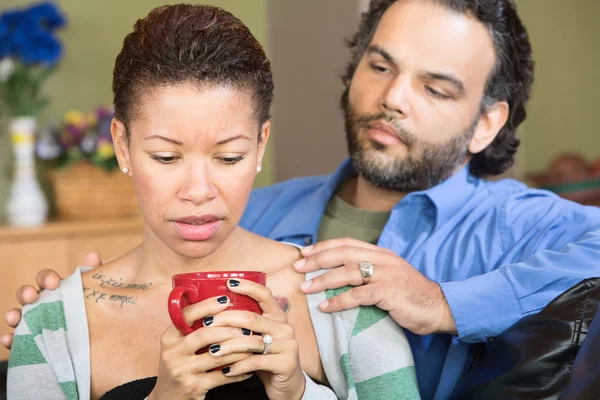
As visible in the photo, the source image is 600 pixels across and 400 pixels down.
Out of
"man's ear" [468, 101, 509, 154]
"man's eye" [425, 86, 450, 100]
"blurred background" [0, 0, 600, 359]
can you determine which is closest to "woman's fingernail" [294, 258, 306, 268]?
"man's eye" [425, 86, 450, 100]

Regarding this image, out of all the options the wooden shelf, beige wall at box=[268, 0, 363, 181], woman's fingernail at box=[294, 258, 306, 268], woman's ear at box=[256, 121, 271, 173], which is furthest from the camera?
beige wall at box=[268, 0, 363, 181]

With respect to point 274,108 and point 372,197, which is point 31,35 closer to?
point 274,108

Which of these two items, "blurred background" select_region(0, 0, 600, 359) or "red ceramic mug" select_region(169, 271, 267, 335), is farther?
"blurred background" select_region(0, 0, 600, 359)

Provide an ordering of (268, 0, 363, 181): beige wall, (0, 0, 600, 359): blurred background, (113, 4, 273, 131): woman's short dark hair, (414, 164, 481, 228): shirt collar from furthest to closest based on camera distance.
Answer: (268, 0, 363, 181): beige wall, (0, 0, 600, 359): blurred background, (414, 164, 481, 228): shirt collar, (113, 4, 273, 131): woman's short dark hair

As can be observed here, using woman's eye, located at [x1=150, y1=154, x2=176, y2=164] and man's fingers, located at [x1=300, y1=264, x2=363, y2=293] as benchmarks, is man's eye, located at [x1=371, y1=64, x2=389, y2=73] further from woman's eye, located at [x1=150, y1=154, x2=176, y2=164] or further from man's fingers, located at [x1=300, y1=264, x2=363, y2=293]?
woman's eye, located at [x1=150, y1=154, x2=176, y2=164]

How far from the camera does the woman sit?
116cm

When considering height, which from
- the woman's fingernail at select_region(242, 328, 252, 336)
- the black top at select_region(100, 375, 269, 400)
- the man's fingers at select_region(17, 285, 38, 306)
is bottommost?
the black top at select_region(100, 375, 269, 400)

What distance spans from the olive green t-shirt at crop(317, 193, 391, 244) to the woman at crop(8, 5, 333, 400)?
2.12 feet

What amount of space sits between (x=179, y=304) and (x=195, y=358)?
0.09 m

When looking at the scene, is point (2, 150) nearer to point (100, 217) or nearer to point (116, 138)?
point (100, 217)

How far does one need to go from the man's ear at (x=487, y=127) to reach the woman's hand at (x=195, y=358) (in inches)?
51.1

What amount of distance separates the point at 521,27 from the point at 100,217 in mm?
2228

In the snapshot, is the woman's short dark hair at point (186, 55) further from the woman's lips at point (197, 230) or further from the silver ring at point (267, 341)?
the silver ring at point (267, 341)

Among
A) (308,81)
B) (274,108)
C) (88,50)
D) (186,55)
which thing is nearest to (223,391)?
(186,55)
